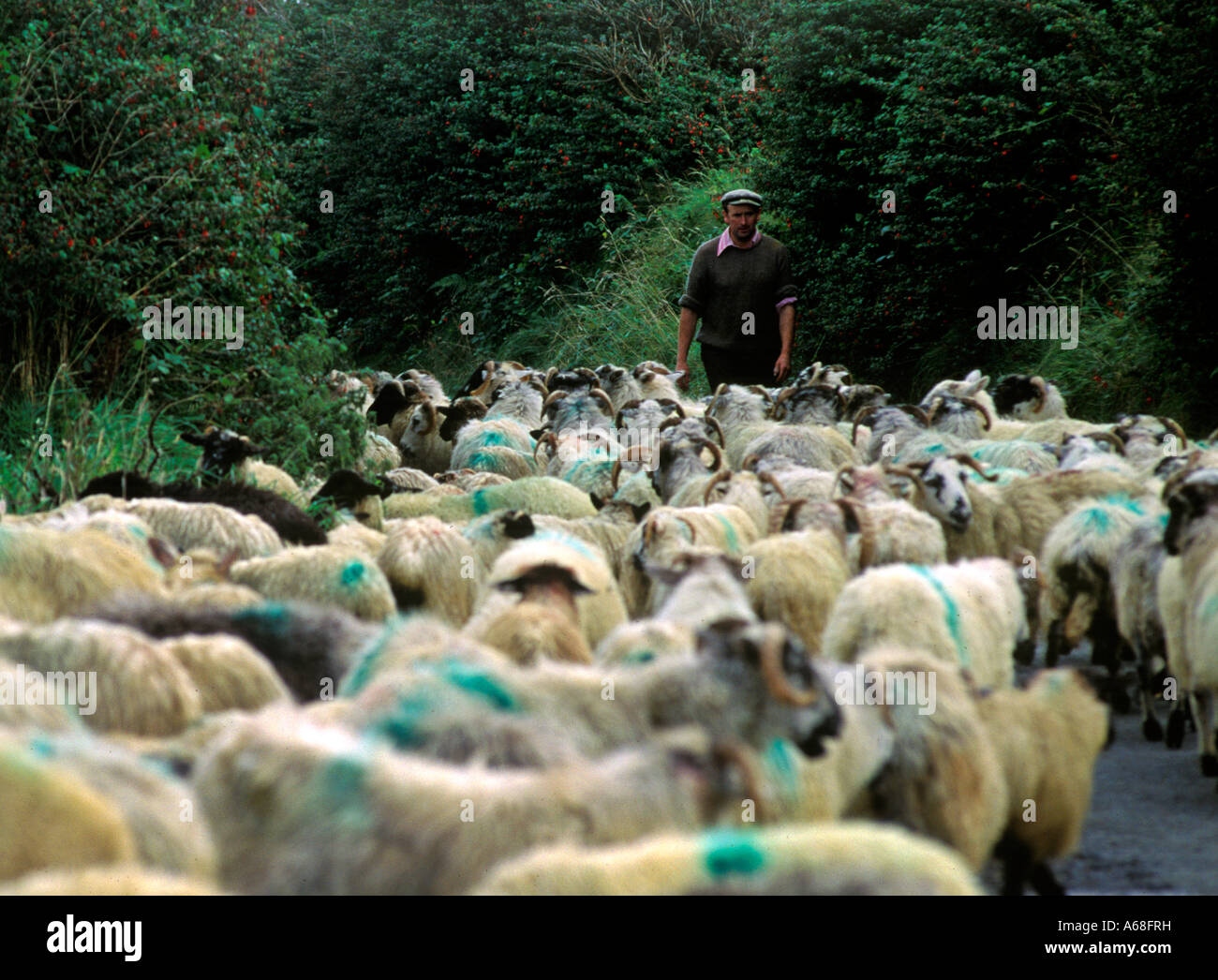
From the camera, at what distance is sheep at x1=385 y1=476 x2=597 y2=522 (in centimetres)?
840

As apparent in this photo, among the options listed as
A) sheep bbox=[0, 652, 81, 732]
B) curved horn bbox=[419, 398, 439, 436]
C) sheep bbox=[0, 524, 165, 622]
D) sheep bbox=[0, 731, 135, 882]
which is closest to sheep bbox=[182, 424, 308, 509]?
sheep bbox=[0, 524, 165, 622]

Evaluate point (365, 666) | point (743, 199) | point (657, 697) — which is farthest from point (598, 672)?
point (743, 199)

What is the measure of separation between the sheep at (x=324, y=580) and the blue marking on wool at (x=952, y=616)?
2.14 metres

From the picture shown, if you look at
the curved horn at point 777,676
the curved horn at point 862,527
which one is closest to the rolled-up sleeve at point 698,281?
the curved horn at point 862,527

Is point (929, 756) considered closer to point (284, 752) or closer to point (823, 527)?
point (284, 752)

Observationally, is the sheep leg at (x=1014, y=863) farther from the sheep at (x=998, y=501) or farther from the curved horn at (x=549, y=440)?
the curved horn at (x=549, y=440)

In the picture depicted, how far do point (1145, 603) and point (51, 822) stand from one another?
497 centimetres

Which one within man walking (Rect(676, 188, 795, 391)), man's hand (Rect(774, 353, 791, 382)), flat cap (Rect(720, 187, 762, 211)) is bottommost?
man's hand (Rect(774, 353, 791, 382))

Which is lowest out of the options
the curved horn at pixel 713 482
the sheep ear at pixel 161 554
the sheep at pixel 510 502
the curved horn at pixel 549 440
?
the sheep ear at pixel 161 554

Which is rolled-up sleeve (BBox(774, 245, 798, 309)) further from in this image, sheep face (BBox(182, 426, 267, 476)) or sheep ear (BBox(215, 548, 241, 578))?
sheep ear (BBox(215, 548, 241, 578))

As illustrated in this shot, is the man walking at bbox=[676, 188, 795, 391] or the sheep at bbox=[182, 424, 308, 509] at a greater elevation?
the man walking at bbox=[676, 188, 795, 391]

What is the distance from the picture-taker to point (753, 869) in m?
2.67

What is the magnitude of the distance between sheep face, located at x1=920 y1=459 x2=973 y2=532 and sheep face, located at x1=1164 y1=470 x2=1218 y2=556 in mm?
1713

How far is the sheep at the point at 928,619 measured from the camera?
5.21 meters
